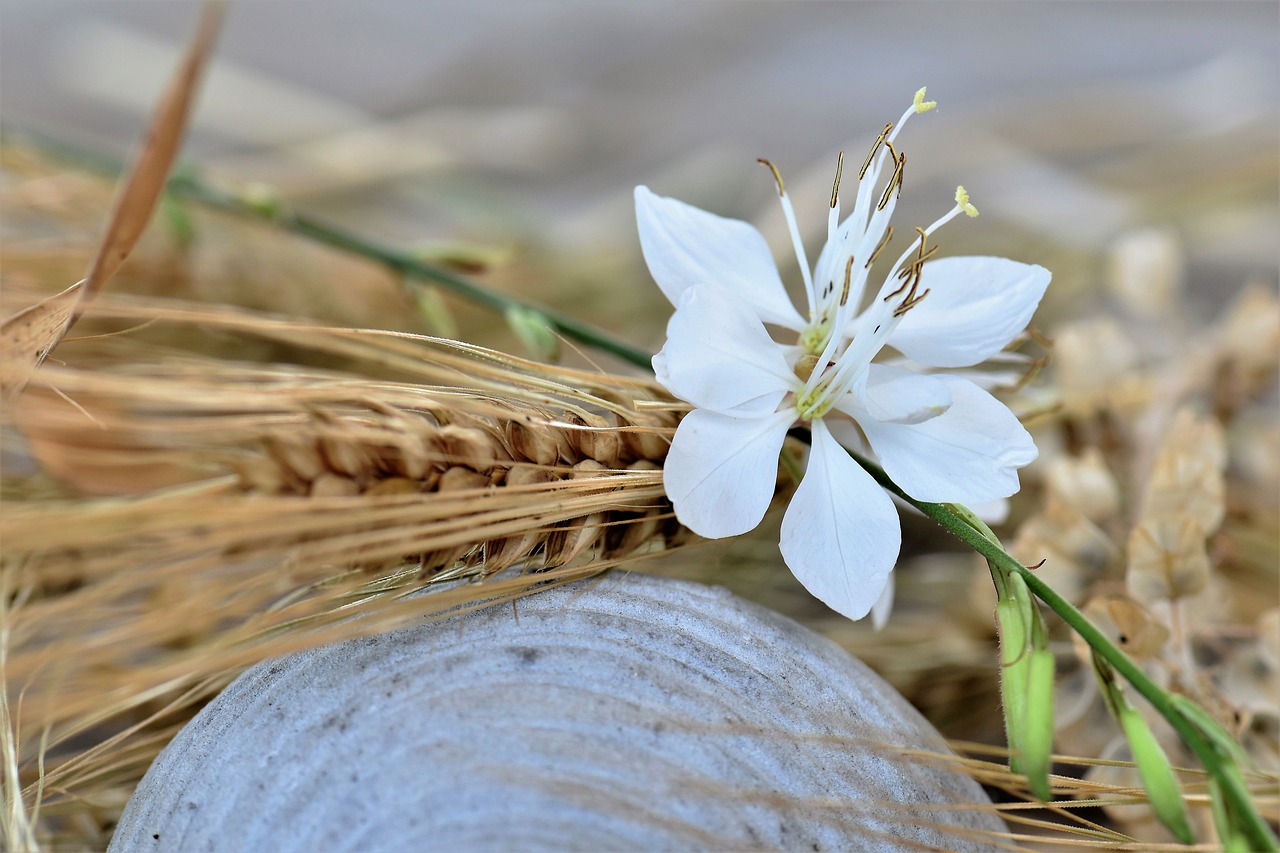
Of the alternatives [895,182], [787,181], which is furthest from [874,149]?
[787,181]

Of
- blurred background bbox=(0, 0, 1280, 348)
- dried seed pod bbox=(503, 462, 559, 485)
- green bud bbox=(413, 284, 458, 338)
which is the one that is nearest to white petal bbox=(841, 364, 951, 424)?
dried seed pod bbox=(503, 462, 559, 485)

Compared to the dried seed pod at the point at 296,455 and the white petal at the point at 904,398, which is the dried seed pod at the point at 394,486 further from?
the white petal at the point at 904,398

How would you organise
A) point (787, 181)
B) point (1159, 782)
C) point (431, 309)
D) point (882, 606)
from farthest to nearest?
point (787, 181), point (431, 309), point (882, 606), point (1159, 782)

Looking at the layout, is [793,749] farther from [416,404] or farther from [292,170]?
[292,170]

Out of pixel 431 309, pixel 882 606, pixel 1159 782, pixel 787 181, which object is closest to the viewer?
pixel 1159 782

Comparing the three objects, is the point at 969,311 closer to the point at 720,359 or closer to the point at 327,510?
the point at 720,359

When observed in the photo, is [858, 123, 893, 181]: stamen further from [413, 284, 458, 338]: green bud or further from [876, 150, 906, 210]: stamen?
[413, 284, 458, 338]: green bud
